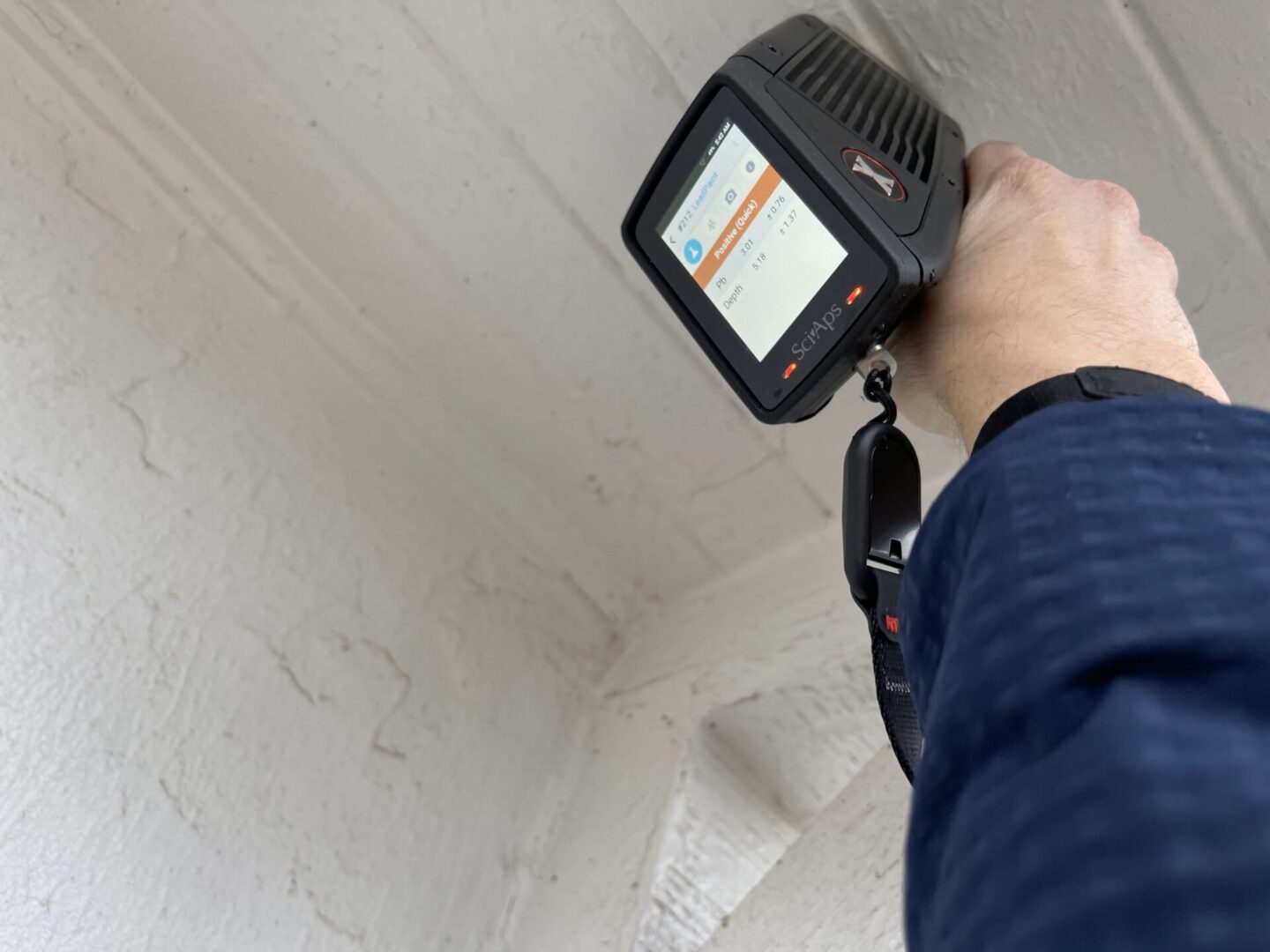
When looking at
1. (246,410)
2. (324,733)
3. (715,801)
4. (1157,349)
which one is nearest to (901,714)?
(1157,349)

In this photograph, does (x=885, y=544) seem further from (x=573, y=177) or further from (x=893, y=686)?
(x=573, y=177)

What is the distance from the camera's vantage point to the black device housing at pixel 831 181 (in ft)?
1.90

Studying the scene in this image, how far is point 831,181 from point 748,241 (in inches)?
2.6

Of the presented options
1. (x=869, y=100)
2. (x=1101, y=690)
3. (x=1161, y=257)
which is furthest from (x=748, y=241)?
(x=1101, y=690)

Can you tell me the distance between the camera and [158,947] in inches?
26.8

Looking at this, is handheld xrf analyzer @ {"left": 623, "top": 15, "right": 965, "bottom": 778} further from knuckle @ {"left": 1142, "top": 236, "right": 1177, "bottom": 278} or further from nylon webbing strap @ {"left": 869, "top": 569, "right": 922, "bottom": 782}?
knuckle @ {"left": 1142, "top": 236, "right": 1177, "bottom": 278}

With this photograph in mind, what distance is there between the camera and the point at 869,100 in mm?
648

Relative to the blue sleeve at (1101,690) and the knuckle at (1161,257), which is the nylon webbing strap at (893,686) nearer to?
the blue sleeve at (1101,690)

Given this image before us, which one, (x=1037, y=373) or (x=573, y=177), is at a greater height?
(x=573, y=177)

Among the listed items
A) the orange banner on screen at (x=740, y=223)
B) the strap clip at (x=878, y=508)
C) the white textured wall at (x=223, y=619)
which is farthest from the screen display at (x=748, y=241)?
the white textured wall at (x=223, y=619)

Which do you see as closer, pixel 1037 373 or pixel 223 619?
pixel 1037 373

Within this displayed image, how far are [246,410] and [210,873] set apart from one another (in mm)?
366

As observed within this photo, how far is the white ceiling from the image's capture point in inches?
27.5

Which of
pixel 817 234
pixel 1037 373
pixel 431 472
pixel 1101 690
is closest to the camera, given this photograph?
pixel 1101 690
